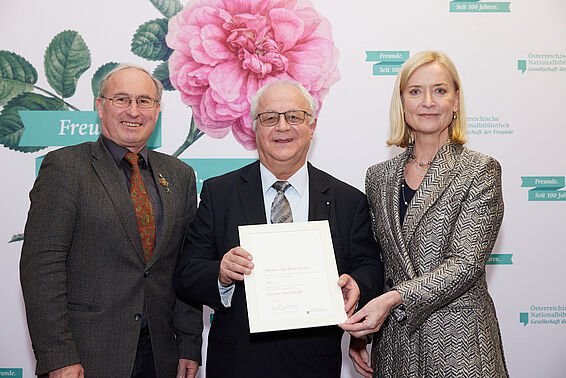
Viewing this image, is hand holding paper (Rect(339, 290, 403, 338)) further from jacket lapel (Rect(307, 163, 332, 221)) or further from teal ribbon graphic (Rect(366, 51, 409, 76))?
teal ribbon graphic (Rect(366, 51, 409, 76))

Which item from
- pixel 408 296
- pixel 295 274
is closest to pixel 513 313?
pixel 408 296

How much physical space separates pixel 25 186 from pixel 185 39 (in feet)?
5.35

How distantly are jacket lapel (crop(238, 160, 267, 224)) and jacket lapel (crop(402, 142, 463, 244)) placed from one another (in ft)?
2.21

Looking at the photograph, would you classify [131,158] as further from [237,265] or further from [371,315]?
[371,315]

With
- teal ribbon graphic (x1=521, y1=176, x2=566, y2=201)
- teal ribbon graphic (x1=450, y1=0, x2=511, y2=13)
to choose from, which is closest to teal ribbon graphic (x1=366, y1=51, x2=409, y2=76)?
teal ribbon graphic (x1=450, y1=0, x2=511, y2=13)

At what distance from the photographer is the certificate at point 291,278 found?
186 cm

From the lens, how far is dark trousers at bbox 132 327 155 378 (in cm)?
221

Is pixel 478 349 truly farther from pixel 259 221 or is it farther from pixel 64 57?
pixel 64 57

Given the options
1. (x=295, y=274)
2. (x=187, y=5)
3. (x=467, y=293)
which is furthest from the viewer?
(x=187, y=5)

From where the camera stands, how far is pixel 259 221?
220 centimetres

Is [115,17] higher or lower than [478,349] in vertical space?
higher

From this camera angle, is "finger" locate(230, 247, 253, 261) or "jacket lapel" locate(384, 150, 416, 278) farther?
"jacket lapel" locate(384, 150, 416, 278)

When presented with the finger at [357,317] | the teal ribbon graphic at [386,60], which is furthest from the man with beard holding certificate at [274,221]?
the teal ribbon graphic at [386,60]

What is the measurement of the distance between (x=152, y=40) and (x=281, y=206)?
195 cm
